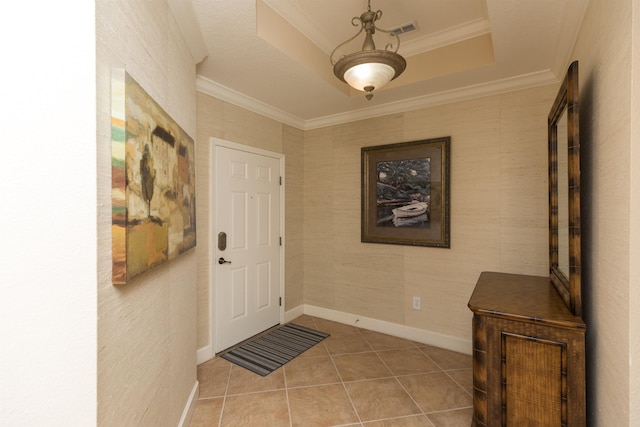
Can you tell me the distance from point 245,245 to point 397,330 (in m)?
1.89

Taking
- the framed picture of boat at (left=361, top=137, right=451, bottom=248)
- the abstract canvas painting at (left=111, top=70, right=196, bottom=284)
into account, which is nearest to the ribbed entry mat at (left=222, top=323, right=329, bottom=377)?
the framed picture of boat at (left=361, top=137, right=451, bottom=248)

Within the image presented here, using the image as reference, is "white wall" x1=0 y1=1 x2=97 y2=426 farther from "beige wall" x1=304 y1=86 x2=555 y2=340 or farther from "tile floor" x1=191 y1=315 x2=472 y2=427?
"beige wall" x1=304 y1=86 x2=555 y2=340

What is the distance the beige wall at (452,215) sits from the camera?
2.56m

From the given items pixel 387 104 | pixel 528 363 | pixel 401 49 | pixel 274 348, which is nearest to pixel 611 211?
pixel 528 363

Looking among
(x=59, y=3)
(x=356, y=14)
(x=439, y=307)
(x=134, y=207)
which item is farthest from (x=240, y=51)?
(x=439, y=307)

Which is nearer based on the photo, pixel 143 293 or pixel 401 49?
pixel 143 293

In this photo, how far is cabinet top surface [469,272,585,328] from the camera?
137cm

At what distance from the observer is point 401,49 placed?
→ 2691mm

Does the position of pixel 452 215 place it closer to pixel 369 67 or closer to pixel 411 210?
pixel 411 210

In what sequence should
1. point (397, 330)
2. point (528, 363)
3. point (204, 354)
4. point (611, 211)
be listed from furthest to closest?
point (397, 330)
point (204, 354)
point (528, 363)
point (611, 211)

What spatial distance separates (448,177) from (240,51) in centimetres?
217

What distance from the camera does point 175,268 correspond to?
1710 mm

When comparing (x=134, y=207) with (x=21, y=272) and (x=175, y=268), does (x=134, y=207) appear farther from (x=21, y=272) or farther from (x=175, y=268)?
(x=175, y=268)

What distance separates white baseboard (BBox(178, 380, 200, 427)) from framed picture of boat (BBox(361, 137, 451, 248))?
84.7 inches
